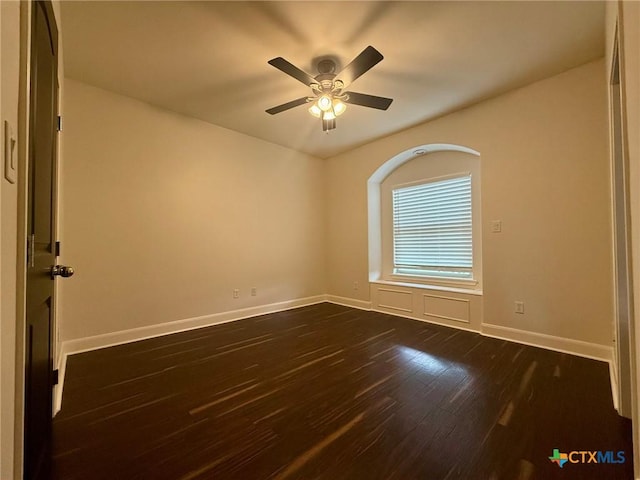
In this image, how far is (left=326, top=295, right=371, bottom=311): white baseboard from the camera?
4445 mm

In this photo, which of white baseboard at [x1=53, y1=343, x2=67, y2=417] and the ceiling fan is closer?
white baseboard at [x1=53, y1=343, x2=67, y2=417]

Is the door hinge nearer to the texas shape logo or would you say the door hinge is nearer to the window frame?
the texas shape logo

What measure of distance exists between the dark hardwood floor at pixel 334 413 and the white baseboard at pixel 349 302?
63.2 inches

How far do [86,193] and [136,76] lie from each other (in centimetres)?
126

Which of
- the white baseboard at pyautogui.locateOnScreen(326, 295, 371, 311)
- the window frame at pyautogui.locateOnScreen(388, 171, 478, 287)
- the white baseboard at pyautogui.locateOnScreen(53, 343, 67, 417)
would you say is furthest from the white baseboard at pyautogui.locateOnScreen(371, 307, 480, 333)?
the white baseboard at pyautogui.locateOnScreen(53, 343, 67, 417)

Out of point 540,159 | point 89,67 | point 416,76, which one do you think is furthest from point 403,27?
point 89,67

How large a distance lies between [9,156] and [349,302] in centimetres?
444

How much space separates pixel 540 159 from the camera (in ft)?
9.00

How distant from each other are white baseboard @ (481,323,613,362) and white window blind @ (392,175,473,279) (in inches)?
31.8

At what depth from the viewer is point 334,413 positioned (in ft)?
5.55

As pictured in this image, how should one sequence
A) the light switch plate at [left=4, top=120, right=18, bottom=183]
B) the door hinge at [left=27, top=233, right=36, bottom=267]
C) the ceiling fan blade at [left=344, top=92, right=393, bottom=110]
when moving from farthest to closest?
the ceiling fan blade at [left=344, top=92, right=393, bottom=110] → the door hinge at [left=27, top=233, right=36, bottom=267] → the light switch plate at [left=4, top=120, right=18, bottom=183]

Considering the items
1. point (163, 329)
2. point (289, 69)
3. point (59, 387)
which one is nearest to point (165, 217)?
point (163, 329)

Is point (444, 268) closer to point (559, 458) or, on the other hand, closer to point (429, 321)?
point (429, 321)

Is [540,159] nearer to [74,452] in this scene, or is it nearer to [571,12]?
[571,12]
